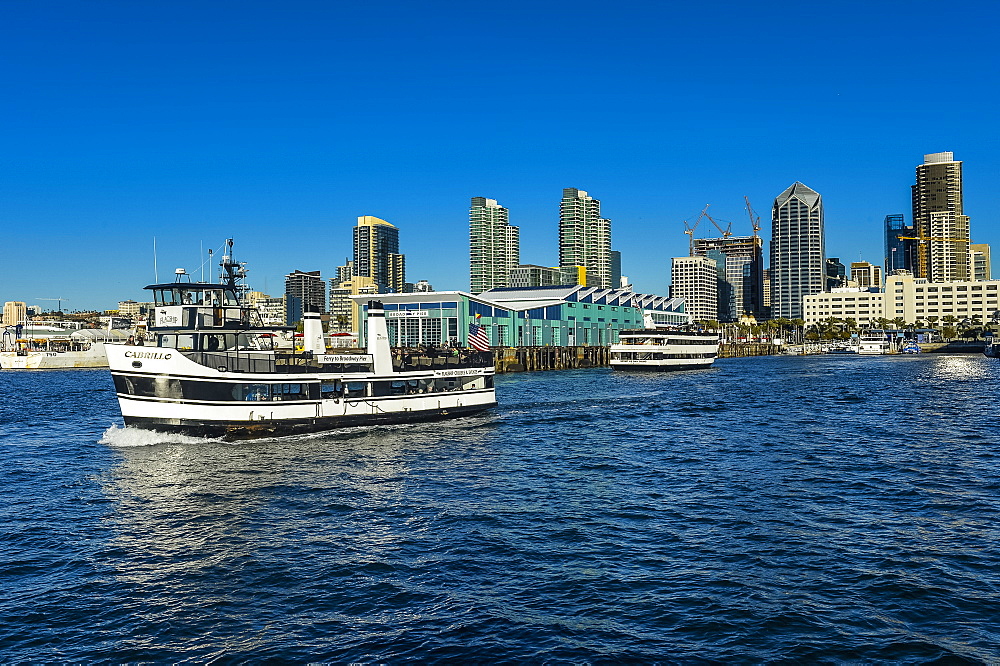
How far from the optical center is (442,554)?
22.7 metres

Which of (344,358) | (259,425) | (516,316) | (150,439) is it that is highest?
(516,316)

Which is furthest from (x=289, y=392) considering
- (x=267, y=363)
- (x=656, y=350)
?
(x=656, y=350)

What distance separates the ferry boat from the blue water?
82002 mm

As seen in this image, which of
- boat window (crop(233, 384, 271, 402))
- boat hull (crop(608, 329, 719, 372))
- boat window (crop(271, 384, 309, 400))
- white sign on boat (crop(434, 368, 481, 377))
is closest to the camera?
boat window (crop(233, 384, 271, 402))

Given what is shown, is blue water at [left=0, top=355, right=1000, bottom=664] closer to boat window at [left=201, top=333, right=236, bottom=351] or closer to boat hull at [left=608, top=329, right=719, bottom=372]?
boat window at [left=201, top=333, right=236, bottom=351]

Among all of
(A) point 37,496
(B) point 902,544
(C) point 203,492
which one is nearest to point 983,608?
(B) point 902,544

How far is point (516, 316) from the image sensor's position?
14750 cm

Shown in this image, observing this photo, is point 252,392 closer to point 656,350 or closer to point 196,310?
point 196,310

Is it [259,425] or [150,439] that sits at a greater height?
[259,425]

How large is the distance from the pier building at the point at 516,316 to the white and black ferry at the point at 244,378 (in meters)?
68.6

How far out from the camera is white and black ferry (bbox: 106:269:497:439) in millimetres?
41938

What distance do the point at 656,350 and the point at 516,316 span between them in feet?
102

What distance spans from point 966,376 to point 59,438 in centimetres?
11527

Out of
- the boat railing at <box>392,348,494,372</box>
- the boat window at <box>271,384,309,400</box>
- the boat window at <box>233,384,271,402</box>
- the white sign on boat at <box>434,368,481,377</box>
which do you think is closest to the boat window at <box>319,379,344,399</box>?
the boat window at <box>271,384,309,400</box>
